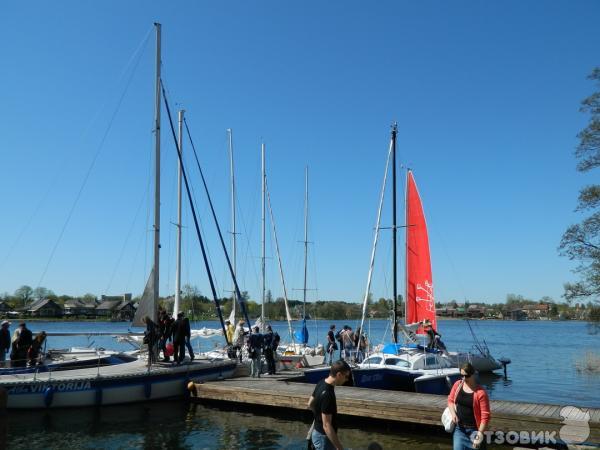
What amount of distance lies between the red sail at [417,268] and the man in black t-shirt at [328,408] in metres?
20.8

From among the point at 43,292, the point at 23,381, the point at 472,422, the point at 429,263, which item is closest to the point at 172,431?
the point at 23,381

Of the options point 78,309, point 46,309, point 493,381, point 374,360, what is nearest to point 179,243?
point 374,360

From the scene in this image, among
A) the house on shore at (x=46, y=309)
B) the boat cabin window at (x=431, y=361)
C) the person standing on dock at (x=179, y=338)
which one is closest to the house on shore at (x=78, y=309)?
the house on shore at (x=46, y=309)

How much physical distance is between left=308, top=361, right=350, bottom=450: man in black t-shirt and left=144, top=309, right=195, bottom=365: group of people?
12104 millimetres

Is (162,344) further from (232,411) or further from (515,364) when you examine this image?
(515,364)

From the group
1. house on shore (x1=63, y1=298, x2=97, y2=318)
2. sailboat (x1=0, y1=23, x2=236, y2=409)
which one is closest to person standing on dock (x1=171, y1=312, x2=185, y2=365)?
sailboat (x1=0, y1=23, x2=236, y2=409)

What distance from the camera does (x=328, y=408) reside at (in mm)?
6352

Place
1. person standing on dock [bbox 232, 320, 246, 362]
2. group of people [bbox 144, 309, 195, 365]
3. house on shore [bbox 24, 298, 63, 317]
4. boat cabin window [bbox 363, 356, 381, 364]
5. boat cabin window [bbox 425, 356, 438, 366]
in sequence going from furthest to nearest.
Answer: house on shore [bbox 24, 298, 63, 317], person standing on dock [bbox 232, 320, 246, 362], boat cabin window [bbox 363, 356, 381, 364], boat cabin window [bbox 425, 356, 438, 366], group of people [bbox 144, 309, 195, 365]

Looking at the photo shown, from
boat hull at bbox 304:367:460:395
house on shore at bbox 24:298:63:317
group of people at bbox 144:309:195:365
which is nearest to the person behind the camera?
group of people at bbox 144:309:195:365

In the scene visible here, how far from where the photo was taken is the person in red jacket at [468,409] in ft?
23.6

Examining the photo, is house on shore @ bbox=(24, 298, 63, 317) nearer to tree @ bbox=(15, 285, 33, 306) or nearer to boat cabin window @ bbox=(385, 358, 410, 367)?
tree @ bbox=(15, 285, 33, 306)

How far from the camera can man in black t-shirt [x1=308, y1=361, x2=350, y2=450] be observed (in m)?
6.33

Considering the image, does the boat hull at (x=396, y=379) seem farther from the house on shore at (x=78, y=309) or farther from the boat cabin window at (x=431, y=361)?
the house on shore at (x=78, y=309)

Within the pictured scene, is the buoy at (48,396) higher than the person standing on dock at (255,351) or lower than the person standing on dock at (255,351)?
lower
